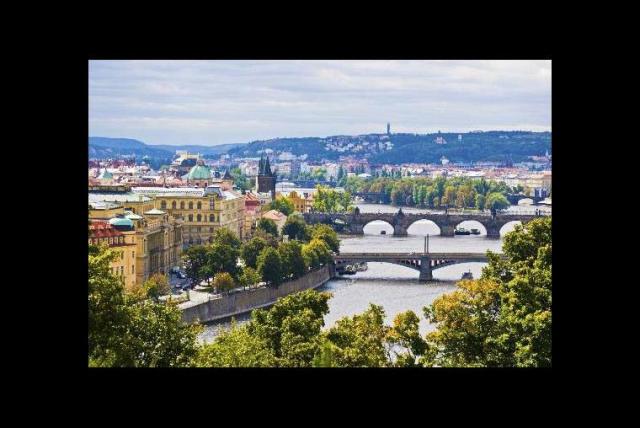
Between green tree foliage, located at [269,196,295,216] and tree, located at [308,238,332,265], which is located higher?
green tree foliage, located at [269,196,295,216]

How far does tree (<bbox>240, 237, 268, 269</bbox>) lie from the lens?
1788 cm

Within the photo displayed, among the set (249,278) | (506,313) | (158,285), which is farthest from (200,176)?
(506,313)

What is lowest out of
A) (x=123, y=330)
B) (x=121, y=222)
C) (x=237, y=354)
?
(x=237, y=354)

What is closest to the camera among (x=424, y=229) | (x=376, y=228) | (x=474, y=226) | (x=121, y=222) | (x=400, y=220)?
(x=121, y=222)

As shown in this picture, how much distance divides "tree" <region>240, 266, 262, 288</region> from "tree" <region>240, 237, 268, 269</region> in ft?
3.84

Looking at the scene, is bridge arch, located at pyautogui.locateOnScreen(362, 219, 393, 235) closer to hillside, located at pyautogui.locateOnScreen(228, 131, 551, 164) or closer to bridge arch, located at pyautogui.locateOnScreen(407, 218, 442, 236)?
bridge arch, located at pyautogui.locateOnScreen(407, 218, 442, 236)

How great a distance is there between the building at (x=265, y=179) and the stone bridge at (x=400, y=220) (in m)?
3.95

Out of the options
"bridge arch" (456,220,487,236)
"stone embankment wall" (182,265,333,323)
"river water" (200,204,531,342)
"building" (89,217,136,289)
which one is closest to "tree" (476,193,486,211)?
"bridge arch" (456,220,487,236)

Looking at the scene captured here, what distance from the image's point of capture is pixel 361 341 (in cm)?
669

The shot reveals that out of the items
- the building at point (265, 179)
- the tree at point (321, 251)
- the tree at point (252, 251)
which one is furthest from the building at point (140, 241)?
the building at point (265, 179)

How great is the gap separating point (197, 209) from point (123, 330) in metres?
17.0

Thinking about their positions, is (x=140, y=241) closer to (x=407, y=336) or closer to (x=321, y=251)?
(x=321, y=251)
